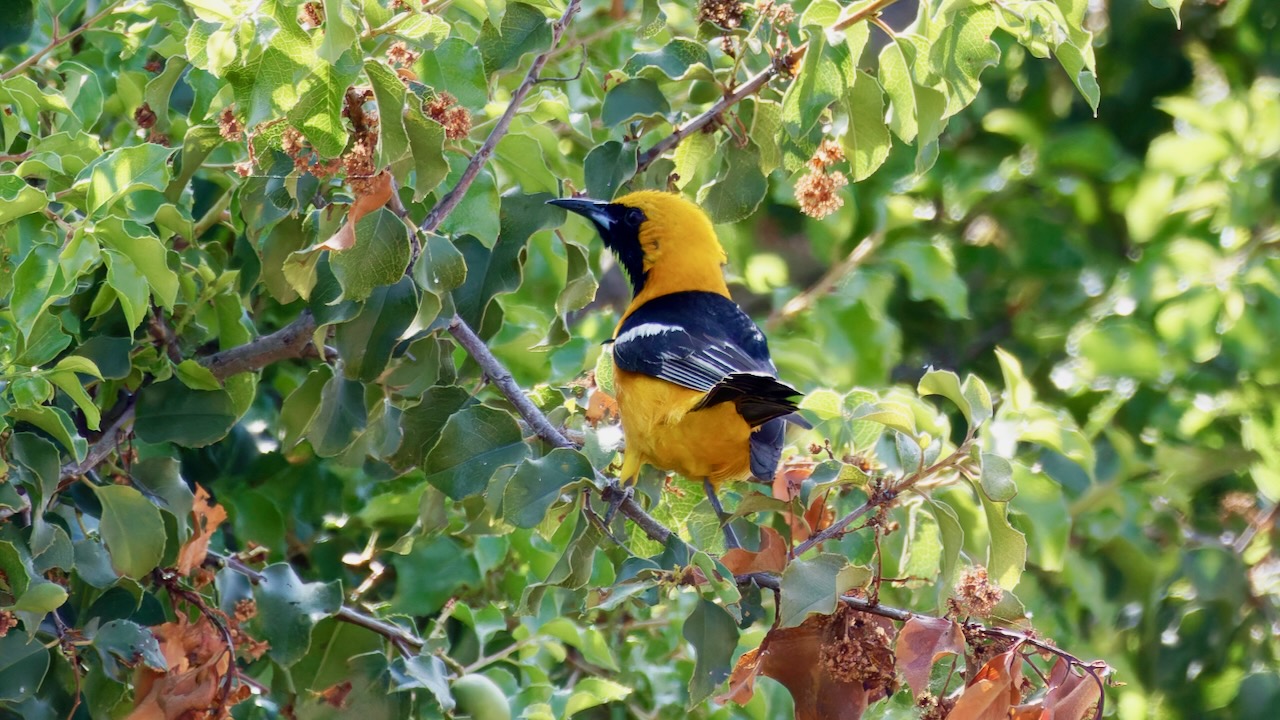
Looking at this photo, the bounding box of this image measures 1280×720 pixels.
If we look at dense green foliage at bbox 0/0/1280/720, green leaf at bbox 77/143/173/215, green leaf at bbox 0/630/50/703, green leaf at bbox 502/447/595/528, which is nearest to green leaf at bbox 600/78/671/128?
dense green foliage at bbox 0/0/1280/720

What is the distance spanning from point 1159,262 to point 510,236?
3.32 metres

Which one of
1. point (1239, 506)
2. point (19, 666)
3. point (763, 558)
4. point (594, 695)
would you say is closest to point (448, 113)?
point (763, 558)

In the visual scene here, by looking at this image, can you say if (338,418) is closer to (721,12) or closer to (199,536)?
(199,536)

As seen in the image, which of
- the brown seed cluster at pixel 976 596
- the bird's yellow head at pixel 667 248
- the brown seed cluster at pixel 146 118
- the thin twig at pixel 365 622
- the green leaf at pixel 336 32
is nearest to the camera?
the green leaf at pixel 336 32

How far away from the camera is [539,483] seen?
7.32 ft

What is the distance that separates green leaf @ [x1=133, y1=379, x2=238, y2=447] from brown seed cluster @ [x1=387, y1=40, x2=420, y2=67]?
0.73 metres

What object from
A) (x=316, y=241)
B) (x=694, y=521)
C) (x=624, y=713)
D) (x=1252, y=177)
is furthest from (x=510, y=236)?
(x=1252, y=177)

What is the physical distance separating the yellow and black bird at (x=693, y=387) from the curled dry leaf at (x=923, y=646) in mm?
540

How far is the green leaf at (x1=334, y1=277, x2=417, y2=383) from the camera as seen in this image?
239 centimetres

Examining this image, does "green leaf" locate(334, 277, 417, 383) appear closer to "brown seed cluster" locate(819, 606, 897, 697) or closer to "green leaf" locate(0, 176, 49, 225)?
"green leaf" locate(0, 176, 49, 225)

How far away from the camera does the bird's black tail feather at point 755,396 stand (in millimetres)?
2596

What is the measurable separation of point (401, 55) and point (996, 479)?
1112 millimetres

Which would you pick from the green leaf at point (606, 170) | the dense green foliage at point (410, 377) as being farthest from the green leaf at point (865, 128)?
the green leaf at point (606, 170)

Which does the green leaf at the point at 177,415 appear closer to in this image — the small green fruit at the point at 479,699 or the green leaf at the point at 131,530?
the green leaf at the point at 131,530
